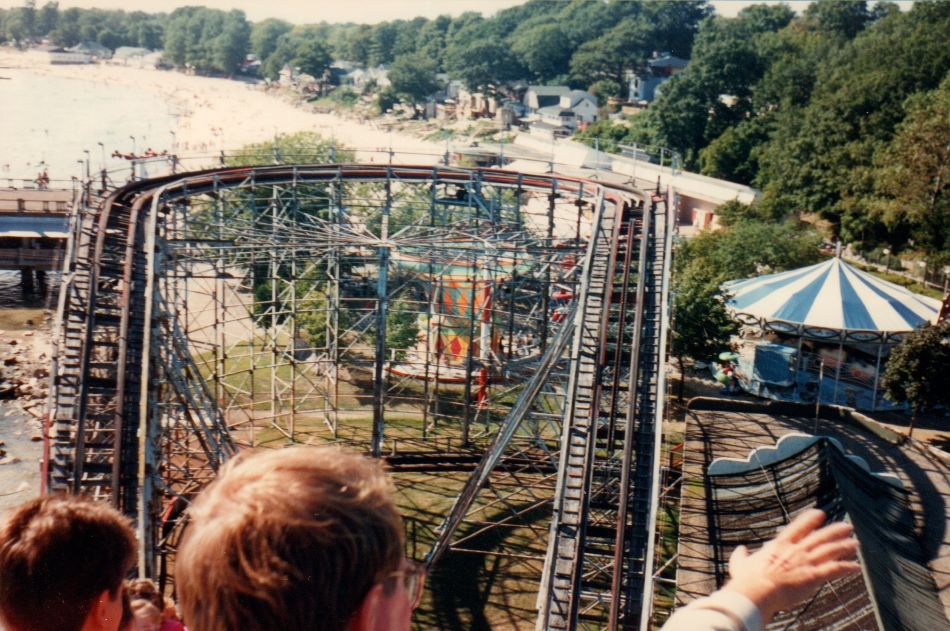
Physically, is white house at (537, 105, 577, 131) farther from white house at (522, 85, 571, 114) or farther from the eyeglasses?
the eyeglasses

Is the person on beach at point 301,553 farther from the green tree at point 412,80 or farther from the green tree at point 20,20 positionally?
the green tree at point 20,20

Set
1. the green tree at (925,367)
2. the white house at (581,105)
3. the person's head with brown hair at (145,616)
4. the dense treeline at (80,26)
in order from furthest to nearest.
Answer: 1. the dense treeline at (80,26)
2. the white house at (581,105)
3. the green tree at (925,367)
4. the person's head with brown hair at (145,616)

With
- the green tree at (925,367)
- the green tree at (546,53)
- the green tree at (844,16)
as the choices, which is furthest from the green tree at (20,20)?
the green tree at (925,367)

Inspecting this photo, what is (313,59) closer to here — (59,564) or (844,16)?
(844,16)

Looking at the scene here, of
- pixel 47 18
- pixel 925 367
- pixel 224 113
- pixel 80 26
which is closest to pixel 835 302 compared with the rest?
pixel 925 367

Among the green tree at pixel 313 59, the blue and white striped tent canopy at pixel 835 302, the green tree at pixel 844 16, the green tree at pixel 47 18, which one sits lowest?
the blue and white striped tent canopy at pixel 835 302

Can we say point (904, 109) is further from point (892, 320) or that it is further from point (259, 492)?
point (259, 492)
